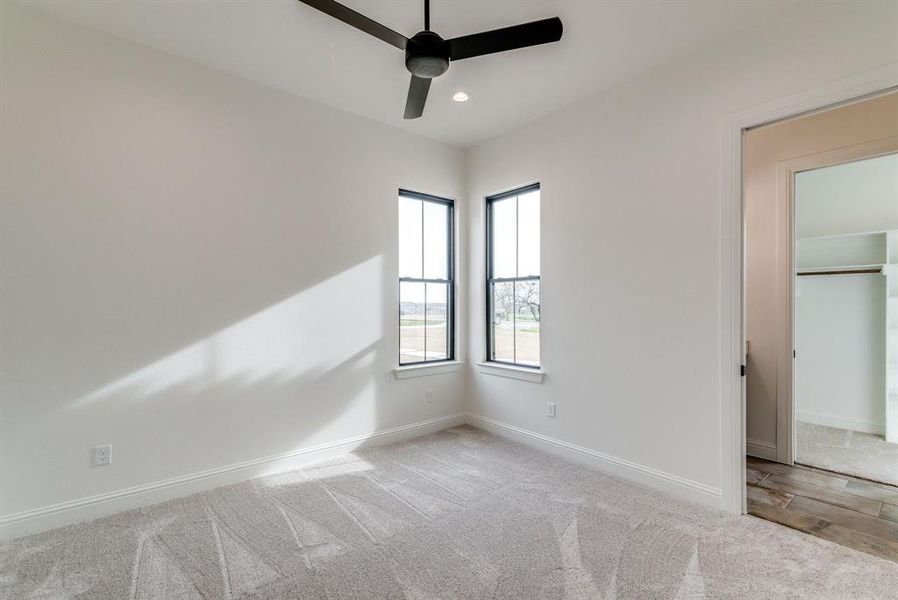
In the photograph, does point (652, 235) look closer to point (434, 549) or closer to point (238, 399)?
point (434, 549)

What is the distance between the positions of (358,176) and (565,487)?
2.95 meters

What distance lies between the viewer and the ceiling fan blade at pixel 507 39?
1.84 meters

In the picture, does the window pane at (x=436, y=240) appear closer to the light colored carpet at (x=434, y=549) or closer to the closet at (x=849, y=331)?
the light colored carpet at (x=434, y=549)

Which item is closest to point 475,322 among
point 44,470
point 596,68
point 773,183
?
point 596,68

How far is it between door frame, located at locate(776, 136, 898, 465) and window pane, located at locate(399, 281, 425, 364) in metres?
3.04

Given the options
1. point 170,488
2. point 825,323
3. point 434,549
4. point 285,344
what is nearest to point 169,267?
point 285,344

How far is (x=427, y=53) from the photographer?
194cm

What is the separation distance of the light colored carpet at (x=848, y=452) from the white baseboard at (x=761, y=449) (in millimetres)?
188

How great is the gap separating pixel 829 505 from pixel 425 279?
3376 millimetres

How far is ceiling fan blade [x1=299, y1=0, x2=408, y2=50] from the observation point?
177 cm

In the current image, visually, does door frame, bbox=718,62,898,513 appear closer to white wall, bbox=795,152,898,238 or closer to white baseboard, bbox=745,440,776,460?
white baseboard, bbox=745,440,776,460

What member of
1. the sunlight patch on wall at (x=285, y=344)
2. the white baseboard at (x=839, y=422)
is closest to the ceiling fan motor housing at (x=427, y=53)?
the sunlight patch on wall at (x=285, y=344)

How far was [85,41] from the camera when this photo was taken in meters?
2.48

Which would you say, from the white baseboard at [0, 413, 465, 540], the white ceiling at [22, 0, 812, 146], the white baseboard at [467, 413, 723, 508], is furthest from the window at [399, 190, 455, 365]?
the white ceiling at [22, 0, 812, 146]
